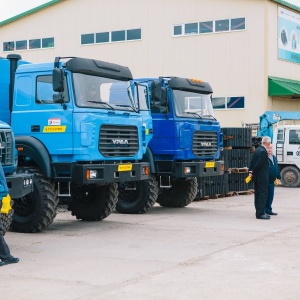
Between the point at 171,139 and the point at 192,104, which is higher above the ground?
the point at 192,104

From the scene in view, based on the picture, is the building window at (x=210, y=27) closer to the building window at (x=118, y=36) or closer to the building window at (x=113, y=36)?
the building window at (x=113, y=36)

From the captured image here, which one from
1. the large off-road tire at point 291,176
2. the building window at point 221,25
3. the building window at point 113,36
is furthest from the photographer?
the building window at point 113,36

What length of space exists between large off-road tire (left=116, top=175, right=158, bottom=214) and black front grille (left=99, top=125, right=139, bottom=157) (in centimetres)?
214

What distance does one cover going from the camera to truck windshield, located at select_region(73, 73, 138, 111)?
12.6 meters

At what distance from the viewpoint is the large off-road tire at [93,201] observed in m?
14.3

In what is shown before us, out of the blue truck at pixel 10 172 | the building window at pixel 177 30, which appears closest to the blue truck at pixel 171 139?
the blue truck at pixel 10 172

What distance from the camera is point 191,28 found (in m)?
34.6

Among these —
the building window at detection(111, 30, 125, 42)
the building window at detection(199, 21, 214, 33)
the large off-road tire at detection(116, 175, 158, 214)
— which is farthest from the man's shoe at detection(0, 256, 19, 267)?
the building window at detection(111, 30, 125, 42)

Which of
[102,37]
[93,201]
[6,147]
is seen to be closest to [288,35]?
[102,37]

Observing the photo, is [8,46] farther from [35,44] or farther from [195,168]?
[195,168]

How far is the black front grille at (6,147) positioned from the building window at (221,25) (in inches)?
957

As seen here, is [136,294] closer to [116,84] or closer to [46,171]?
[46,171]

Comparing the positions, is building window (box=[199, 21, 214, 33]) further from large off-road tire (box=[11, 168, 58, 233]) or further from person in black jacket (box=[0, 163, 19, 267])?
person in black jacket (box=[0, 163, 19, 267])

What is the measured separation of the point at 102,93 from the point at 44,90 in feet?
3.56
